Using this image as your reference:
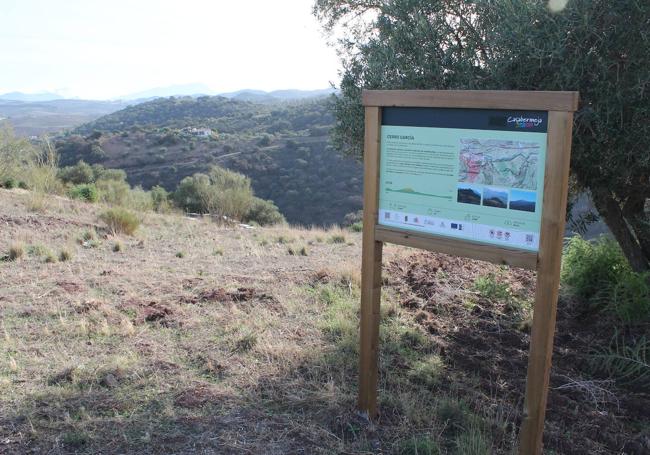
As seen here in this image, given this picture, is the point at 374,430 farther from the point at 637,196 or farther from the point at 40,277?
the point at 40,277

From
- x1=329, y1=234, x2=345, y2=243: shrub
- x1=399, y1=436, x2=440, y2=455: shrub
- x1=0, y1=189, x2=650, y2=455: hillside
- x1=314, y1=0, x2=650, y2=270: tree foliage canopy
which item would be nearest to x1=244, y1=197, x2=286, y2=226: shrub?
x1=329, y1=234, x2=345, y2=243: shrub

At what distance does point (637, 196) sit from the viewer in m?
5.36

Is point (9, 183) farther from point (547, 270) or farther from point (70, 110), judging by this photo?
point (70, 110)

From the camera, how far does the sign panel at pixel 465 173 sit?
281 centimetres

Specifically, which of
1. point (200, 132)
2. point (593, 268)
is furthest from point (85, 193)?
point (200, 132)

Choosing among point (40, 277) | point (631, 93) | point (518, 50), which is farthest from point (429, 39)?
point (40, 277)

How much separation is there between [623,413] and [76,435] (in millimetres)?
3530

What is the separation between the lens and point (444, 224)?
3.16 metres

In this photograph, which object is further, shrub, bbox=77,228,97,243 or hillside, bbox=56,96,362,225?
hillside, bbox=56,96,362,225

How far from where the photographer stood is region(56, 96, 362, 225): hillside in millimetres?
35094

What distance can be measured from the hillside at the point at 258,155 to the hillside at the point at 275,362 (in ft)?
76.3

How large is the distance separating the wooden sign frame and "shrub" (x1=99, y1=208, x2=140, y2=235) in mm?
7444

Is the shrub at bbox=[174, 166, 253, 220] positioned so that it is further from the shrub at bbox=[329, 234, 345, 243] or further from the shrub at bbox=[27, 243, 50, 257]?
the shrub at bbox=[27, 243, 50, 257]

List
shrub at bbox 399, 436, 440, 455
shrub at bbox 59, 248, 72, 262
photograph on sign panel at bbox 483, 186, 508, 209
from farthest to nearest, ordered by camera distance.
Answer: shrub at bbox 59, 248, 72, 262
shrub at bbox 399, 436, 440, 455
photograph on sign panel at bbox 483, 186, 508, 209
